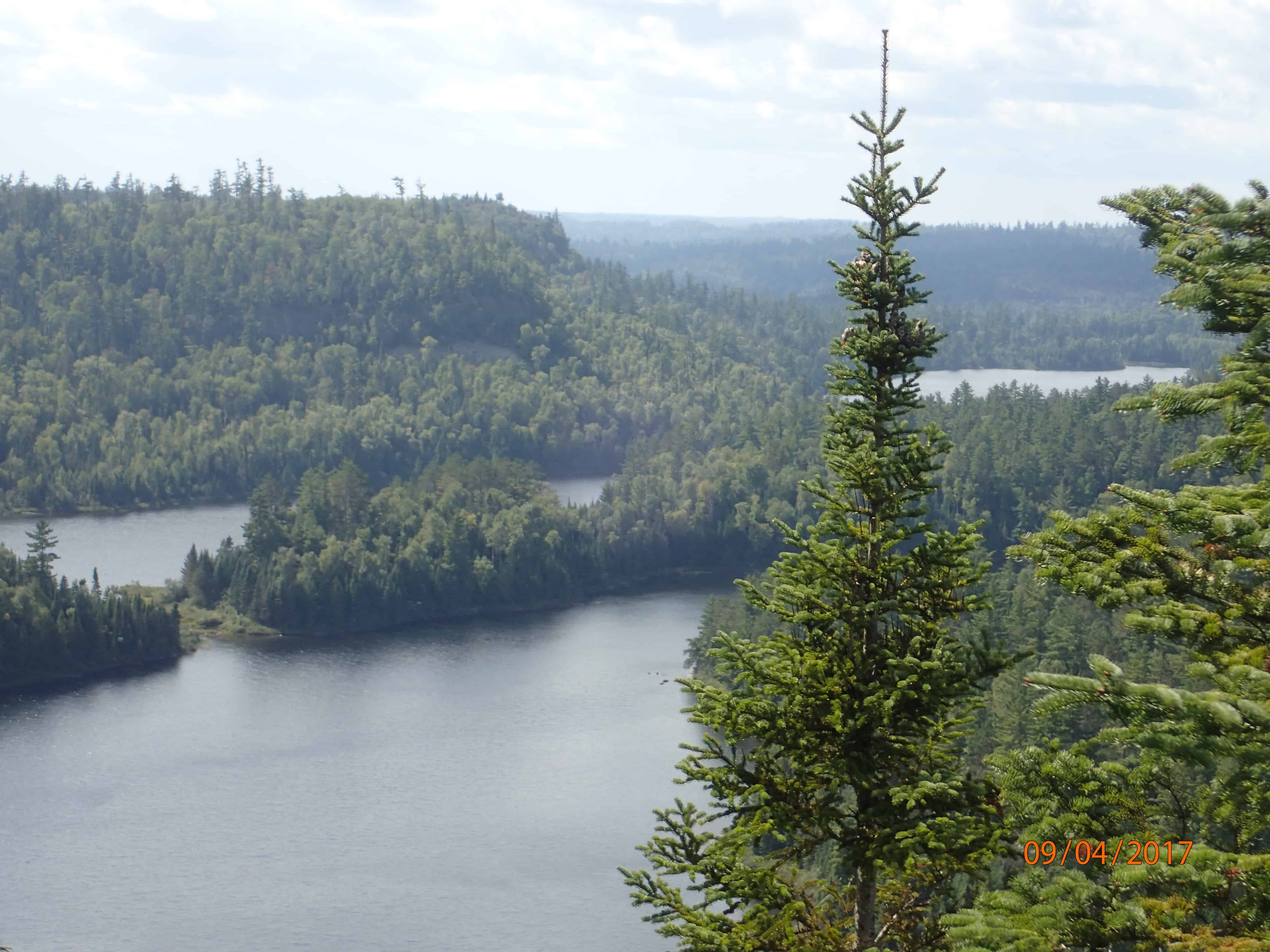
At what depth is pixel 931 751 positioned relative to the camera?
14.8 metres

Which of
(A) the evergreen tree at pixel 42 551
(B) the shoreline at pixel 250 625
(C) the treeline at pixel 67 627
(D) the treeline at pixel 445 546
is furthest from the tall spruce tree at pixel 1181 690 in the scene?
(D) the treeline at pixel 445 546

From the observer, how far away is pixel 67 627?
93812 millimetres

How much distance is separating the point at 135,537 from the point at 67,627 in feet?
143

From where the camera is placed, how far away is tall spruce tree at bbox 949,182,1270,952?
8.89 m

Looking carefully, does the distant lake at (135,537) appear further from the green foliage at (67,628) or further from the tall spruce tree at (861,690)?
the tall spruce tree at (861,690)

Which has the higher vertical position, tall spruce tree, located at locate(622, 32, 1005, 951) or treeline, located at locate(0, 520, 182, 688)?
tall spruce tree, located at locate(622, 32, 1005, 951)

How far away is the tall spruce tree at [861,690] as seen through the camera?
1428 centimetres

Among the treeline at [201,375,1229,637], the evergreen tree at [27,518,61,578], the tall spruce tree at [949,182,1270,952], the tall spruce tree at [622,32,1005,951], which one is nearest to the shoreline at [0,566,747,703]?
the treeline at [201,375,1229,637]

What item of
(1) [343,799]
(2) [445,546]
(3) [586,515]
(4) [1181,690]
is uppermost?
(4) [1181,690]

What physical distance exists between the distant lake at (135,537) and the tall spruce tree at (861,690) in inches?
4143

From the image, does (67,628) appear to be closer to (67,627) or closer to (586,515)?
(67,627)
